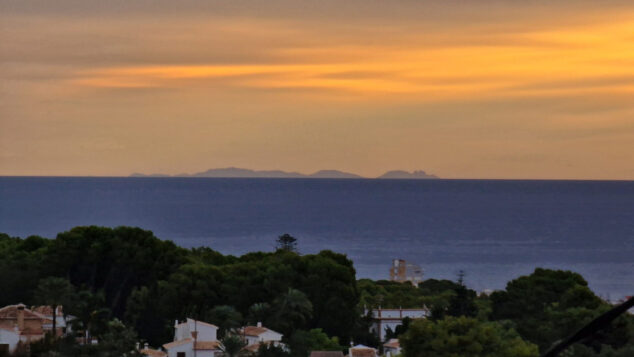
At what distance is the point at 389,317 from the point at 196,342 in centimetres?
1497

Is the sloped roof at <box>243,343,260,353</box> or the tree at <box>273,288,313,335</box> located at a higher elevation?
the tree at <box>273,288,313,335</box>

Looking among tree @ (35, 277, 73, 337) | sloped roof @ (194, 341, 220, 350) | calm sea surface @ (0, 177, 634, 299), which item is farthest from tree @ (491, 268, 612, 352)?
calm sea surface @ (0, 177, 634, 299)

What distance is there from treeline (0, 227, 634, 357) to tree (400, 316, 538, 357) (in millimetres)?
99

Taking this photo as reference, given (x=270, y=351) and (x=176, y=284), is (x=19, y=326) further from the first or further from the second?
(x=270, y=351)

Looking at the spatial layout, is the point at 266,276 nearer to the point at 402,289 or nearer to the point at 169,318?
the point at 169,318

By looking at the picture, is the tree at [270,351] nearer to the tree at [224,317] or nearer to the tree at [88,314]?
the tree at [224,317]

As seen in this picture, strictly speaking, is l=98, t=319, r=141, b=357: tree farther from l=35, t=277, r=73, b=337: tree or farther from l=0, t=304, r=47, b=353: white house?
l=35, t=277, r=73, b=337: tree

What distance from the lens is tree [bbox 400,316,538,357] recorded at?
90.5ft

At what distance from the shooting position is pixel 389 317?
4784 centimetres

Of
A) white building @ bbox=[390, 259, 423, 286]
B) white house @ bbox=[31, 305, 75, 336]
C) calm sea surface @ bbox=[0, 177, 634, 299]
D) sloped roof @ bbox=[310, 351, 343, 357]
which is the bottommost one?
sloped roof @ bbox=[310, 351, 343, 357]

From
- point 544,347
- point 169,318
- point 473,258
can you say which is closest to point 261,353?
point 544,347

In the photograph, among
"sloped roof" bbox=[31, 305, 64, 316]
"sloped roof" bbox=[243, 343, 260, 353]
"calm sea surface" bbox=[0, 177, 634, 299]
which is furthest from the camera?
"calm sea surface" bbox=[0, 177, 634, 299]

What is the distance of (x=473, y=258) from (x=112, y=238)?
81171 mm

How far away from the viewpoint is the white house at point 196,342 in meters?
34.7
